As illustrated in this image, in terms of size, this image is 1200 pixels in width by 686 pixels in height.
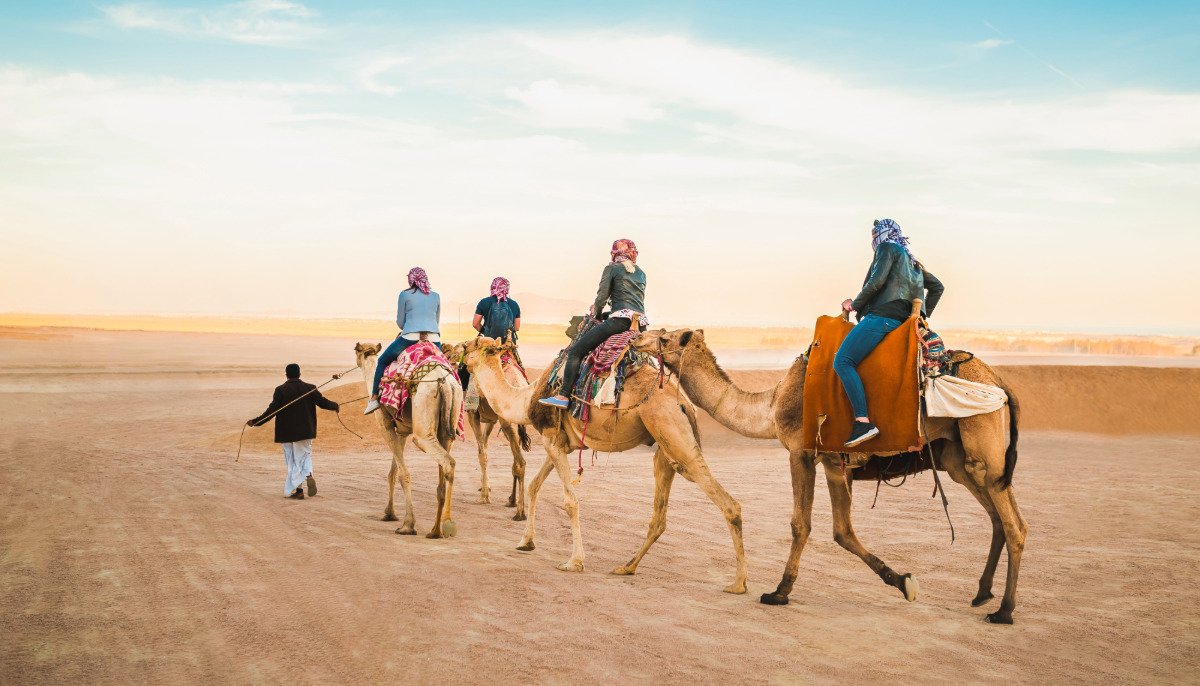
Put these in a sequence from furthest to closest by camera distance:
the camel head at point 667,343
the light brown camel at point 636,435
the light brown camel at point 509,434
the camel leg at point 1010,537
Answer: the light brown camel at point 509,434
the camel head at point 667,343
the light brown camel at point 636,435
the camel leg at point 1010,537

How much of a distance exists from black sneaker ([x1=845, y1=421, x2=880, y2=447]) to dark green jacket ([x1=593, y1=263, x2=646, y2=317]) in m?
3.08

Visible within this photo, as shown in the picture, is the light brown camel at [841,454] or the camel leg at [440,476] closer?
the light brown camel at [841,454]

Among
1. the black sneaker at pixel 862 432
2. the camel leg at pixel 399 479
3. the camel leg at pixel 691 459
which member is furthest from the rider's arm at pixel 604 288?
the camel leg at pixel 399 479

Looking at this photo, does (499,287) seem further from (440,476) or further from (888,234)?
(888,234)

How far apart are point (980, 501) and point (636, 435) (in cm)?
359

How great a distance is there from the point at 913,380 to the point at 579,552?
13.5ft

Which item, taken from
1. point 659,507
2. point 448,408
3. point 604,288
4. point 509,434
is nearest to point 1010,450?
point 659,507

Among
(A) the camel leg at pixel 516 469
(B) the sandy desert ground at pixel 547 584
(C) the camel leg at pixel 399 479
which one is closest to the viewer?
(B) the sandy desert ground at pixel 547 584

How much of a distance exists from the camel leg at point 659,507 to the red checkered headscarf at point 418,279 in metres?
4.83

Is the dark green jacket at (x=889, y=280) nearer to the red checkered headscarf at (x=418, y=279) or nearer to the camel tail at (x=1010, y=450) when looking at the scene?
the camel tail at (x=1010, y=450)

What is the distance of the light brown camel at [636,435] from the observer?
9.93 metres

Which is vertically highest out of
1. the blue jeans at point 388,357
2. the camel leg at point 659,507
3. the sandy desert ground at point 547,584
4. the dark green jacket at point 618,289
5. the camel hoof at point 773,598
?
the dark green jacket at point 618,289

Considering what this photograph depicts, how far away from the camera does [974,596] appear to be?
32.1 feet

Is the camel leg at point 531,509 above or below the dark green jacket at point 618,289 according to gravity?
below
